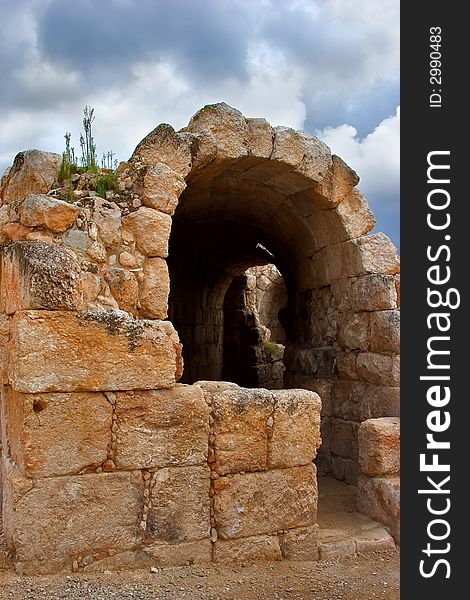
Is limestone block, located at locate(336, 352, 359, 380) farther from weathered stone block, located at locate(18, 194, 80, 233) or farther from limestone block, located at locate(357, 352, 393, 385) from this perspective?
weathered stone block, located at locate(18, 194, 80, 233)

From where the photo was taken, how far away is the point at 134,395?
356cm

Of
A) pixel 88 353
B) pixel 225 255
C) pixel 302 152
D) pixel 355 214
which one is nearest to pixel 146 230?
pixel 88 353

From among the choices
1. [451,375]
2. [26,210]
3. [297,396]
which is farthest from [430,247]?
[26,210]

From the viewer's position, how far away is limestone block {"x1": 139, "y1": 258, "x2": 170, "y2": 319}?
4066 millimetres

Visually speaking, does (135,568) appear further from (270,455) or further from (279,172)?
(279,172)

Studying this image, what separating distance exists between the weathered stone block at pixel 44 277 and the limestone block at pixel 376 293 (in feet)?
9.04

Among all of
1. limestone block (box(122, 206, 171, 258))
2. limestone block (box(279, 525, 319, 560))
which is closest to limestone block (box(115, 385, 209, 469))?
limestone block (box(279, 525, 319, 560))

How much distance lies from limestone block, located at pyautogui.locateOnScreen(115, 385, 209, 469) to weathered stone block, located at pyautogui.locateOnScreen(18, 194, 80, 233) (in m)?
1.23

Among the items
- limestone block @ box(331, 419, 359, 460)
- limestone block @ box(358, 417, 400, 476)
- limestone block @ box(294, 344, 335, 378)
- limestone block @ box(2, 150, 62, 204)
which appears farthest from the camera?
limestone block @ box(294, 344, 335, 378)

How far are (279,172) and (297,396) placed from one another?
7.28 feet

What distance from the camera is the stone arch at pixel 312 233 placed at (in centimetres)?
461

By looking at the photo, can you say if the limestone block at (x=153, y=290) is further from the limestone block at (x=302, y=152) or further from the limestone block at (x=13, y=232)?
the limestone block at (x=302, y=152)

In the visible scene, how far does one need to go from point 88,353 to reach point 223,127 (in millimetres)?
2273

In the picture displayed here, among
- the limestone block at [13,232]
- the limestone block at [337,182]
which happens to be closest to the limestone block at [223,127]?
the limestone block at [337,182]
